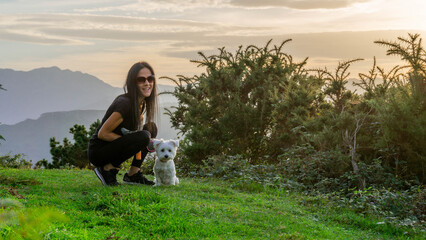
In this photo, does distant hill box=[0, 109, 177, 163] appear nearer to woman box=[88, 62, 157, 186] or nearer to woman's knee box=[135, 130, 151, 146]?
woman box=[88, 62, 157, 186]

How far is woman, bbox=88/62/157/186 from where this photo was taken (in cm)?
717

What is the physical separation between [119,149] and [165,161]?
0.77 meters

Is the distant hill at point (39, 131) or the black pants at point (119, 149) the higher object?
the black pants at point (119, 149)

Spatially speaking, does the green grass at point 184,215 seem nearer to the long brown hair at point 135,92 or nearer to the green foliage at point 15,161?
the long brown hair at point 135,92

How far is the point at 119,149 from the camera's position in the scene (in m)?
7.21

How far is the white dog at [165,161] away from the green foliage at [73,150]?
421 inches

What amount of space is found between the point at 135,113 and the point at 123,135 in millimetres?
404

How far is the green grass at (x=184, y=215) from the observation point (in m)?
4.89

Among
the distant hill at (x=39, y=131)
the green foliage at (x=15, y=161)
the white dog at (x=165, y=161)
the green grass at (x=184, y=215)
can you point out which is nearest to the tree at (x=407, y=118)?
the green grass at (x=184, y=215)

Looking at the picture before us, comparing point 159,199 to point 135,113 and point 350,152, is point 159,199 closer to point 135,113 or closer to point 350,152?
point 135,113

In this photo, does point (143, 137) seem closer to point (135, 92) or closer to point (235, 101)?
point (135, 92)

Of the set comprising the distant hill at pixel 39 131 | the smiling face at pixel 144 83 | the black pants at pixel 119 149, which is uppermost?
the smiling face at pixel 144 83

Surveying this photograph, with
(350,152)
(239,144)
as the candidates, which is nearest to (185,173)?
(239,144)

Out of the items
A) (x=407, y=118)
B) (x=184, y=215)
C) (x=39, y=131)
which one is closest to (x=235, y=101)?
(x=407, y=118)
